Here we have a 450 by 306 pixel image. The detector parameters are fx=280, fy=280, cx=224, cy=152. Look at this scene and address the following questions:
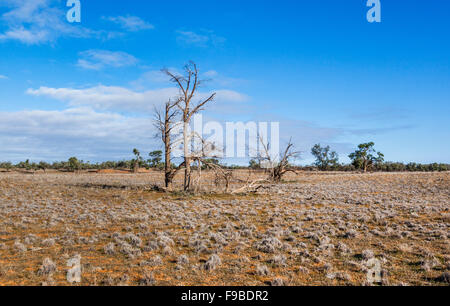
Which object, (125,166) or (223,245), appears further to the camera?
(125,166)

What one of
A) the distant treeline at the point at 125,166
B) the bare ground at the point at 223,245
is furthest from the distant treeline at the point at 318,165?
the bare ground at the point at 223,245

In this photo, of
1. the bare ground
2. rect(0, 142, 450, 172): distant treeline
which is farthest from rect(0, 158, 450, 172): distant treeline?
the bare ground

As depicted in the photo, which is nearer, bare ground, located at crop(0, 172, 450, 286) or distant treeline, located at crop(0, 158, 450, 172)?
bare ground, located at crop(0, 172, 450, 286)

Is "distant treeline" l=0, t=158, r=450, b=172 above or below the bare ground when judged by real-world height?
above

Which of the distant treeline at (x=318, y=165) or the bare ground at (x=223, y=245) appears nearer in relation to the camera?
the bare ground at (x=223, y=245)

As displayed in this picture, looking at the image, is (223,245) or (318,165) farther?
(318,165)

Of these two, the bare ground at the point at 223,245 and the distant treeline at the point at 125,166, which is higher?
the distant treeline at the point at 125,166

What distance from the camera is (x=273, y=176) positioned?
40875mm

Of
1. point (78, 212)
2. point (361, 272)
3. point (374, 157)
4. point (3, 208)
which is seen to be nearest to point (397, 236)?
point (361, 272)

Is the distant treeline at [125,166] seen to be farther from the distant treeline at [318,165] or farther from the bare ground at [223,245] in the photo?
the bare ground at [223,245]

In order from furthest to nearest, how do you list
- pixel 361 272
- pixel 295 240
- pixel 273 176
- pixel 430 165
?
pixel 430 165, pixel 273 176, pixel 295 240, pixel 361 272

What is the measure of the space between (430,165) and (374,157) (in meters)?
24.2

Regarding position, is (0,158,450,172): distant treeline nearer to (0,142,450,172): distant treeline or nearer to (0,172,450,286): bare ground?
(0,142,450,172): distant treeline
